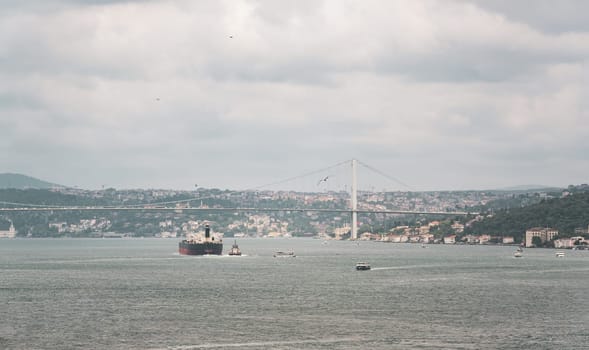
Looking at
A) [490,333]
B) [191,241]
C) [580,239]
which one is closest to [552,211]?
[580,239]

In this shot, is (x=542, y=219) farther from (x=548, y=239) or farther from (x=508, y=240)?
(x=548, y=239)

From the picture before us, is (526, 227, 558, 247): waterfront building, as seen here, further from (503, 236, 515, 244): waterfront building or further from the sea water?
the sea water

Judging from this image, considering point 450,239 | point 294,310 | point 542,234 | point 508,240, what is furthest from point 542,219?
point 294,310

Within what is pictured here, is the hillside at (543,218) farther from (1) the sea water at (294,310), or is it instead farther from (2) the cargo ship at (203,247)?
(1) the sea water at (294,310)

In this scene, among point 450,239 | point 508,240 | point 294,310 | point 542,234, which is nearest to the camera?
point 294,310

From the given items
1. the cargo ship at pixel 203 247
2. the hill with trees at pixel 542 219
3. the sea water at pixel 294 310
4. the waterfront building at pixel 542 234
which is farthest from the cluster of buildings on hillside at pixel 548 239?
the sea water at pixel 294 310

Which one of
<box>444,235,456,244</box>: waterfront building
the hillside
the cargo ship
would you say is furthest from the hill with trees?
the cargo ship
